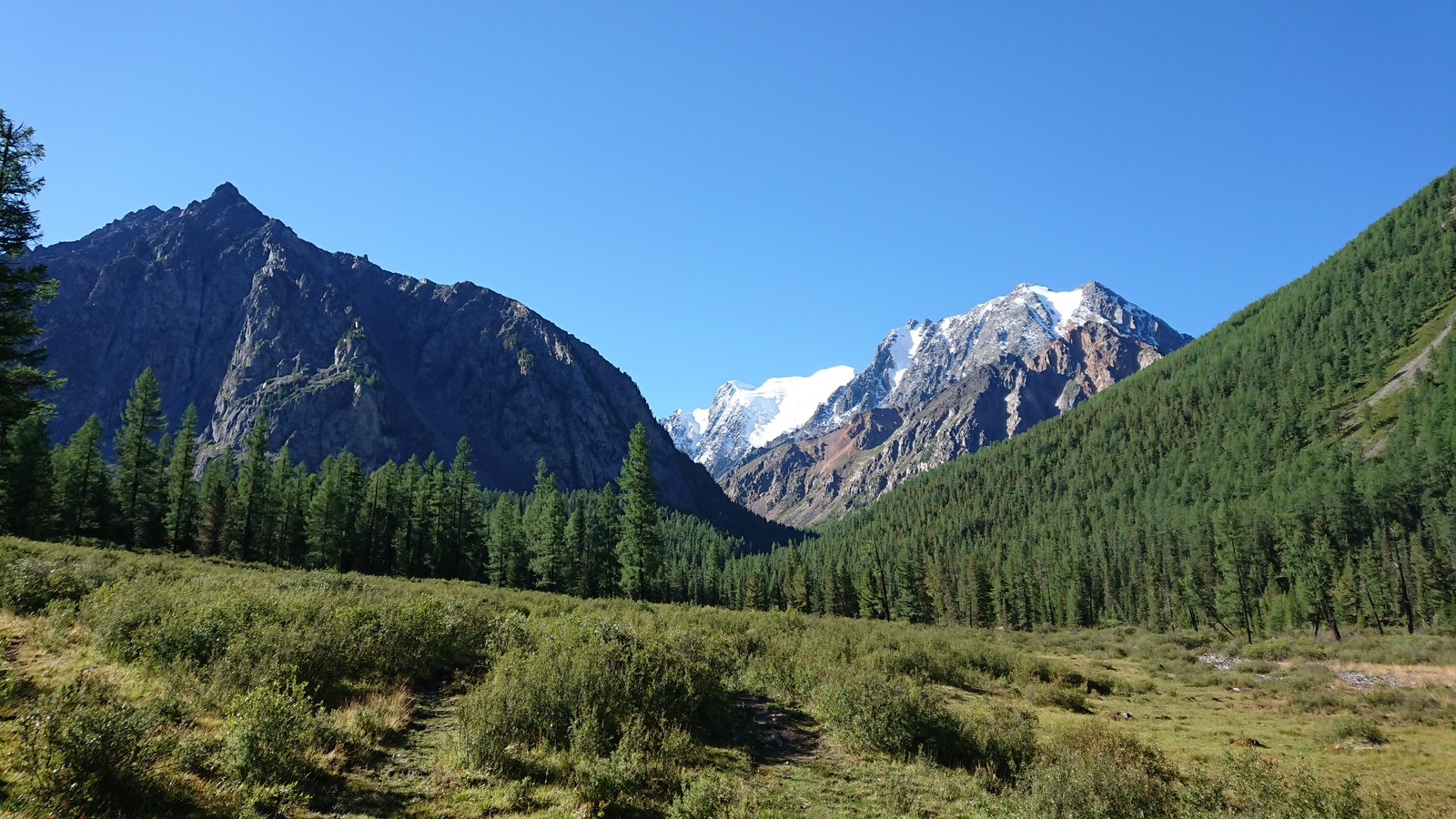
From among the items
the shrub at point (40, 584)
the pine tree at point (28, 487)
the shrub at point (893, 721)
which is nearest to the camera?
the shrub at point (893, 721)

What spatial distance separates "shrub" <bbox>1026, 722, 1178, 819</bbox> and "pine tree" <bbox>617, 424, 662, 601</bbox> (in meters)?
37.4

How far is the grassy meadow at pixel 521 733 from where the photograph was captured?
7.47 meters

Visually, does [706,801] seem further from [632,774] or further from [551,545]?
[551,545]

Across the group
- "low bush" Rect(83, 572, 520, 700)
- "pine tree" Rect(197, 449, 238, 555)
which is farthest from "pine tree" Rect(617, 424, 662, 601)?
Answer: "pine tree" Rect(197, 449, 238, 555)

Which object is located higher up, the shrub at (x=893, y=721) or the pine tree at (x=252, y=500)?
the pine tree at (x=252, y=500)

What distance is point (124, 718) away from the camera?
6879 mm

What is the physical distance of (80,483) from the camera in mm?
49344

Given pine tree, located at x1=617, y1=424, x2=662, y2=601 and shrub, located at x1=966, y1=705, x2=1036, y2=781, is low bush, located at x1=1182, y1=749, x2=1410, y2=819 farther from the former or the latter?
pine tree, located at x1=617, y1=424, x2=662, y2=601

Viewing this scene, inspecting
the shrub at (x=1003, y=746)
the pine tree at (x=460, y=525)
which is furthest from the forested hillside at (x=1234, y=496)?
the shrub at (x=1003, y=746)

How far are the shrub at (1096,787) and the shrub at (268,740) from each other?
10.6 metres

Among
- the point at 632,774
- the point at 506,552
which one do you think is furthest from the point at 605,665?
the point at 506,552

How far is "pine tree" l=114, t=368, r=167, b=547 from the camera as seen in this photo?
47688 millimetres

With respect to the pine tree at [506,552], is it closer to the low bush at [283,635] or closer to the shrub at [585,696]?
the low bush at [283,635]

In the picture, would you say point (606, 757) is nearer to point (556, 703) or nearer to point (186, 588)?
point (556, 703)
